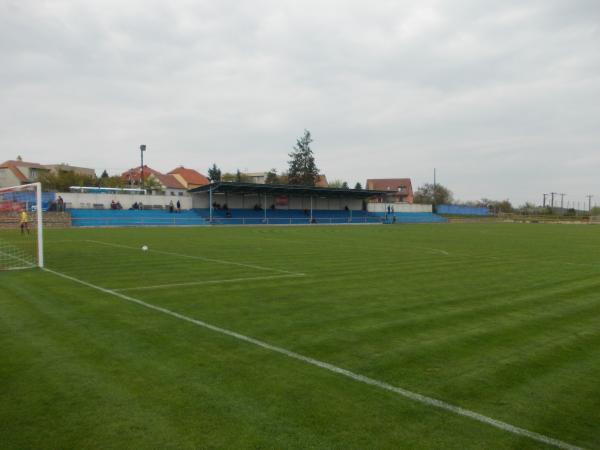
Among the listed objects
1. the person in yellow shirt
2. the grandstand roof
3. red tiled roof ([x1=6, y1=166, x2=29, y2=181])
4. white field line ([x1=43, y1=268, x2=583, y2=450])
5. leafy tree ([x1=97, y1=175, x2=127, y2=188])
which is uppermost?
red tiled roof ([x1=6, y1=166, x2=29, y2=181])

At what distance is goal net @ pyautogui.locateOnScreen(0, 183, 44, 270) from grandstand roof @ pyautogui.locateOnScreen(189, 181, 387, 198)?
26.4 meters

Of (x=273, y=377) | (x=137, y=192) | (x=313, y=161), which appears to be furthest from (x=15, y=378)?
(x=313, y=161)

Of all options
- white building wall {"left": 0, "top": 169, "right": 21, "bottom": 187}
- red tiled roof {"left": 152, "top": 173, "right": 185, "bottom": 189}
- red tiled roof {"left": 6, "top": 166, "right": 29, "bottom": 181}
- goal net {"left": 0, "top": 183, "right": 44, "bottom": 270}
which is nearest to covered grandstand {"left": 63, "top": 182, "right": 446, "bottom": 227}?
goal net {"left": 0, "top": 183, "right": 44, "bottom": 270}

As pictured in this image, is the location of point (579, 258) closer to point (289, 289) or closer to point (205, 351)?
point (289, 289)

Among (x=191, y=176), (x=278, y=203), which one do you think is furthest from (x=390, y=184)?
(x=278, y=203)

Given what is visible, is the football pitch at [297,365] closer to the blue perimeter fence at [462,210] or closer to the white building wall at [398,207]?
the white building wall at [398,207]

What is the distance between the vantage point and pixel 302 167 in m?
106

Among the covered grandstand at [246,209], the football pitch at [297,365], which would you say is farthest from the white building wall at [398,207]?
the football pitch at [297,365]

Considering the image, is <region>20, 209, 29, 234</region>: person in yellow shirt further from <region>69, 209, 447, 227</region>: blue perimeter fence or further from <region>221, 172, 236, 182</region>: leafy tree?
<region>221, 172, 236, 182</region>: leafy tree

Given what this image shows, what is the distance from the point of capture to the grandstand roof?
2213 inches

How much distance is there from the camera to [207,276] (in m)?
12.3

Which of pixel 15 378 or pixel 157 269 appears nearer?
pixel 15 378

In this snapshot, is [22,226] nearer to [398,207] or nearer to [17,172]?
[398,207]

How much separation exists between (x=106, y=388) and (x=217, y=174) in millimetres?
108214
